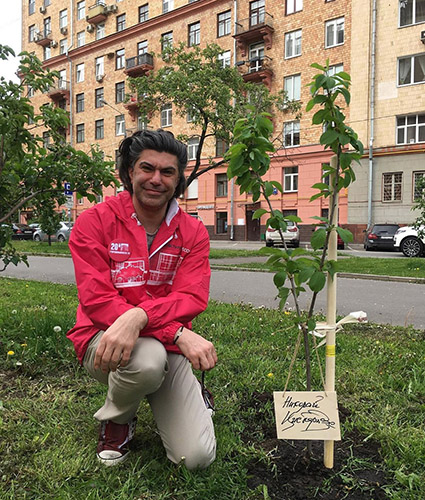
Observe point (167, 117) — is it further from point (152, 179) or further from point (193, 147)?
point (152, 179)

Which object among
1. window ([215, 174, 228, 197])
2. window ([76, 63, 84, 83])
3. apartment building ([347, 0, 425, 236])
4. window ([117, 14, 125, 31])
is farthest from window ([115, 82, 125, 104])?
apartment building ([347, 0, 425, 236])

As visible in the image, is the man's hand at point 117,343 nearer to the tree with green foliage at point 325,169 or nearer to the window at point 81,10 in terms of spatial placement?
the tree with green foliage at point 325,169

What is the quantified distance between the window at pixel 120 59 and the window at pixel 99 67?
70.6 inches

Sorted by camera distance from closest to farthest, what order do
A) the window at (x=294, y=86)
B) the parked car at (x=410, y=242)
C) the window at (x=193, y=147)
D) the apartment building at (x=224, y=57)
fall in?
the parked car at (x=410, y=242) < the apartment building at (x=224, y=57) < the window at (x=294, y=86) < the window at (x=193, y=147)

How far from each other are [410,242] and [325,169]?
1676 cm

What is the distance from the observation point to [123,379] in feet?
6.66

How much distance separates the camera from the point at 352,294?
7.90 meters

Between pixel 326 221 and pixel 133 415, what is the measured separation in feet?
4.57

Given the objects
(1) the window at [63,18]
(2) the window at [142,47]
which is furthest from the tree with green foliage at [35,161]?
(1) the window at [63,18]

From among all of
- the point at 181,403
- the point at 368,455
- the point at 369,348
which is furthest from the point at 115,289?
the point at 369,348

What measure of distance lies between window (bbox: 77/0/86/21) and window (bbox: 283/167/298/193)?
1001 inches

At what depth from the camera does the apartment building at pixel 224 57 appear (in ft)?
91.9

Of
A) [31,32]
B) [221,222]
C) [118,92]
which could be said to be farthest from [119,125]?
[31,32]

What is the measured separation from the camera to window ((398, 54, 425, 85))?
2456 cm
